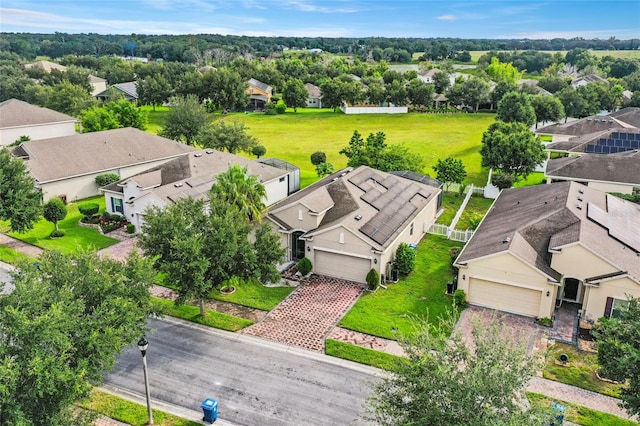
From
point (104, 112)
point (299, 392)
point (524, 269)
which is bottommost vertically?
point (299, 392)

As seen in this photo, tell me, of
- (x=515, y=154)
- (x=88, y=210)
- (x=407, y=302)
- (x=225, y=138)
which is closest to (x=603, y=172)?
(x=515, y=154)

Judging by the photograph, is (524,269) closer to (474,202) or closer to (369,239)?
(369,239)

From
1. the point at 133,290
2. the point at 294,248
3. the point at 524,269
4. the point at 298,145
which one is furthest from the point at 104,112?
the point at 524,269

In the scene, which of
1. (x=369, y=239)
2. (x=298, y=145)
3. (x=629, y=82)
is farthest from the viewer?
(x=629, y=82)

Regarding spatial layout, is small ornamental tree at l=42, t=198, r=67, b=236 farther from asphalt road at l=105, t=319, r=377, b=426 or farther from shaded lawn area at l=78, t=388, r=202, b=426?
shaded lawn area at l=78, t=388, r=202, b=426

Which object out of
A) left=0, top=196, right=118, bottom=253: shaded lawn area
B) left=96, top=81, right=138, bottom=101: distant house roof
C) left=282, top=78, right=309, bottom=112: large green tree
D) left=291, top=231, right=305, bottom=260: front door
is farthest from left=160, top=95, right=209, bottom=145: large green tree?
left=96, top=81, right=138, bottom=101: distant house roof

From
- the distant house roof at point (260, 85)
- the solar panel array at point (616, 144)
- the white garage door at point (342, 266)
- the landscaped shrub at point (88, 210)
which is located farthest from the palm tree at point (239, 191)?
the distant house roof at point (260, 85)
